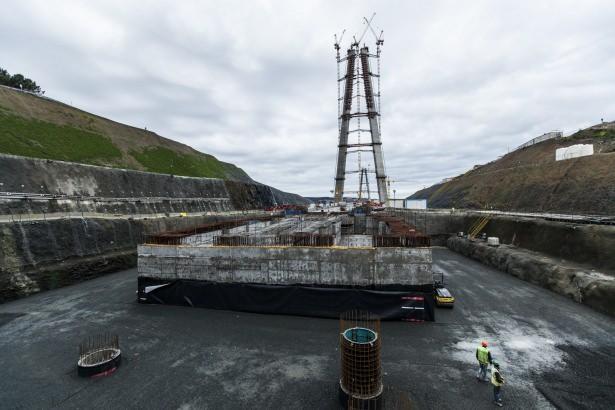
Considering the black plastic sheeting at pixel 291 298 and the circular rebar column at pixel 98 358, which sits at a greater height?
the black plastic sheeting at pixel 291 298

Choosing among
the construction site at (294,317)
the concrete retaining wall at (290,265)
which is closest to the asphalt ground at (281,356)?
the construction site at (294,317)

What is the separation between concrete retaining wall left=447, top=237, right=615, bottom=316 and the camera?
18109 mm

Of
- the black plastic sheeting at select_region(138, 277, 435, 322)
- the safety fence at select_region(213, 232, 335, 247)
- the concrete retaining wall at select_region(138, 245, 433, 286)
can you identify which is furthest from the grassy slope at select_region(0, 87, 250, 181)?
the safety fence at select_region(213, 232, 335, 247)

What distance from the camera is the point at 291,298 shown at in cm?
1831

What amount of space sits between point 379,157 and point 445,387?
5333cm

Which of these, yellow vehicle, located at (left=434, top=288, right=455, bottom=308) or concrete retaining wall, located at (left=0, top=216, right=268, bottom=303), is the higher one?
concrete retaining wall, located at (left=0, top=216, right=268, bottom=303)

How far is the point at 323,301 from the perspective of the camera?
58.6 feet

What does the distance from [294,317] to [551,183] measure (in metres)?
56.4

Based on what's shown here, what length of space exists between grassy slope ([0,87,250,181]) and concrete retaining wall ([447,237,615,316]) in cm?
6943

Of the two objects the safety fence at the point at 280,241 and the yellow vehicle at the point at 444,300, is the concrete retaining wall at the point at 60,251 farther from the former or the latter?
the yellow vehicle at the point at 444,300

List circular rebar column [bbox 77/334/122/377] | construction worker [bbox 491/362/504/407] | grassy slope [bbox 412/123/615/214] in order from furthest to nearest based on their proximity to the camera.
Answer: grassy slope [bbox 412/123/615/214]
circular rebar column [bbox 77/334/122/377]
construction worker [bbox 491/362/504/407]

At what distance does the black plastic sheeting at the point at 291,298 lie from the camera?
17.0 meters

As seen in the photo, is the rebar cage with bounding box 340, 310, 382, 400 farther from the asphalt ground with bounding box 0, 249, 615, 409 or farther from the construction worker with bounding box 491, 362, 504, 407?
the construction worker with bounding box 491, 362, 504, 407

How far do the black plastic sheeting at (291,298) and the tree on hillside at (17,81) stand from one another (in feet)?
Result: 290
